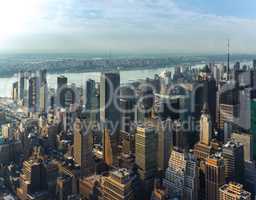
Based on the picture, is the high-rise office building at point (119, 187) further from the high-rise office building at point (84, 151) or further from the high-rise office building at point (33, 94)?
the high-rise office building at point (33, 94)

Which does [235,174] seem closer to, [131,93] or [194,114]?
[194,114]

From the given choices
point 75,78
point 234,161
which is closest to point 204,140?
point 234,161

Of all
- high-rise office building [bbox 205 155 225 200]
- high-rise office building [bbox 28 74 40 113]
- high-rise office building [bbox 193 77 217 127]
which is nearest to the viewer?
high-rise office building [bbox 205 155 225 200]

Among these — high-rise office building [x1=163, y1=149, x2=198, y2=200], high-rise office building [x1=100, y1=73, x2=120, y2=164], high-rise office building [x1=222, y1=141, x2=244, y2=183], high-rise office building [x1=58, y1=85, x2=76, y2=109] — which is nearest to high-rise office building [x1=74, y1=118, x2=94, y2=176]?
high-rise office building [x1=100, y1=73, x2=120, y2=164]

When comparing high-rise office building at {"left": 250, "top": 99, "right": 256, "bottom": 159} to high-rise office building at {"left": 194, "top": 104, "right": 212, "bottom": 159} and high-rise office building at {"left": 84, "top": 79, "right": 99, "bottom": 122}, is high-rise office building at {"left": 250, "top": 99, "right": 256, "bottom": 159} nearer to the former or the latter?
high-rise office building at {"left": 194, "top": 104, "right": 212, "bottom": 159}

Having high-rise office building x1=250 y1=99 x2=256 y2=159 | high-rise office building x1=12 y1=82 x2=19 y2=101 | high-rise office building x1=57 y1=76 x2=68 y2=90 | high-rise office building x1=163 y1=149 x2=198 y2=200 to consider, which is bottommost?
high-rise office building x1=163 y1=149 x2=198 y2=200
